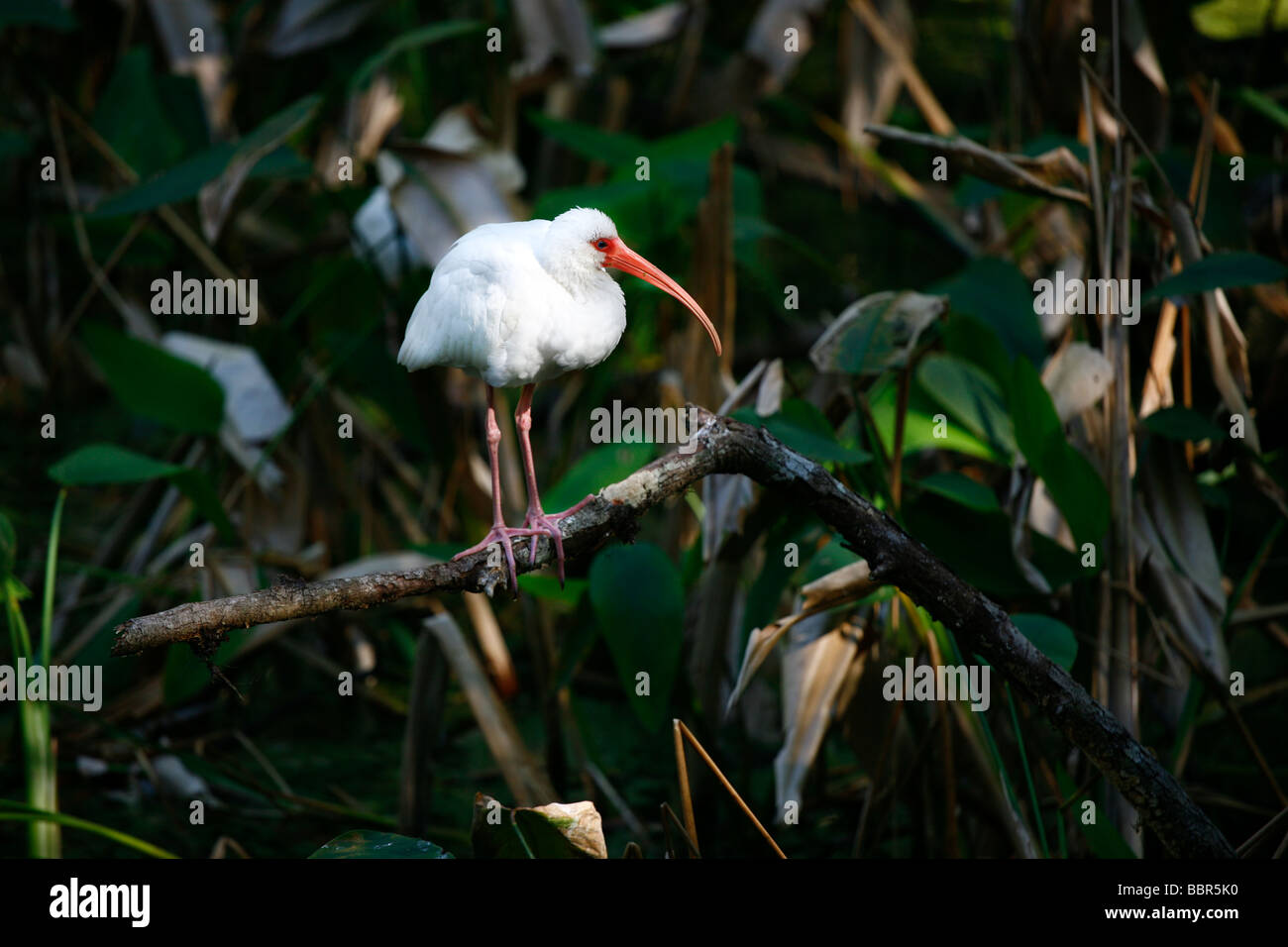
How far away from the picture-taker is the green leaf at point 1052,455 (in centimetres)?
266

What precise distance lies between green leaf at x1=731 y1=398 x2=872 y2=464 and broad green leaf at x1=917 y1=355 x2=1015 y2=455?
645 millimetres

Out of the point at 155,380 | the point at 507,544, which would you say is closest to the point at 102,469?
the point at 155,380

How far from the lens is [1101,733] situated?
2.15m

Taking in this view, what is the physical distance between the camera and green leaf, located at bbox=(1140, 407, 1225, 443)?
2.85 m

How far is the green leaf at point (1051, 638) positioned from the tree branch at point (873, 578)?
0.20 meters

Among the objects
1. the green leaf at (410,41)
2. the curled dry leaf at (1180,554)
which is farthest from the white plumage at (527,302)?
the green leaf at (410,41)

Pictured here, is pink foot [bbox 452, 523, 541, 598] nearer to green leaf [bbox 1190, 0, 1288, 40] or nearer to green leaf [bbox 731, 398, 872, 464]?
green leaf [bbox 731, 398, 872, 464]

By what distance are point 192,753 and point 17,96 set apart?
460 cm

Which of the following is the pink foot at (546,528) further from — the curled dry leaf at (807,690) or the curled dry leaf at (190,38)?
the curled dry leaf at (190,38)

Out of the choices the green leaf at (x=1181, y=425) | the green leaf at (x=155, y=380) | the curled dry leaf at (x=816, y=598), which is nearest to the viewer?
the curled dry leaf at (x=816, y=598)

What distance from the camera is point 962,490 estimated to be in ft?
9.57

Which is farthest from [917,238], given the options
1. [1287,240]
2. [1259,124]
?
[1287,240]
